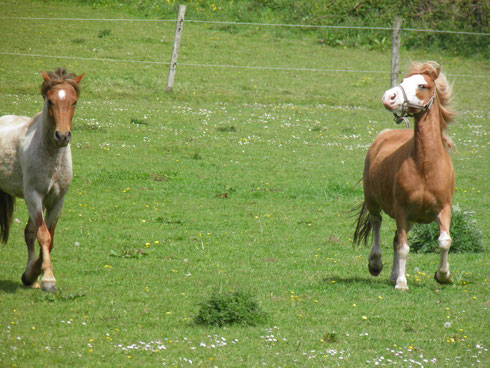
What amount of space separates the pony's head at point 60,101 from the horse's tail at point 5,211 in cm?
191

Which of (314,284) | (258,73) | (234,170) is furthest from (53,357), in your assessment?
(258,73)

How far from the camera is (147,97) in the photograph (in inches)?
894

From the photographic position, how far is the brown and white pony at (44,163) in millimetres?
8047

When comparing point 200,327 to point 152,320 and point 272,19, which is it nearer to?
point 152,320

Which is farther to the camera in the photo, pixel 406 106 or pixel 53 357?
pixel 406 106

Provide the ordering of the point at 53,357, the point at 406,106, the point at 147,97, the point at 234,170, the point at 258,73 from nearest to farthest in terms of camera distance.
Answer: the point at 53,357, the point at 406,106, the point at 234,170, the point at 147,97, the point at 258,73

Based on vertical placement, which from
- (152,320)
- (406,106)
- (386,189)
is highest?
(406,106)

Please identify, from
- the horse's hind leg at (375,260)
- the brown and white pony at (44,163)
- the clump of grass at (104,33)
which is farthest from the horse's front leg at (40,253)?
the clump of grass at (104,33)

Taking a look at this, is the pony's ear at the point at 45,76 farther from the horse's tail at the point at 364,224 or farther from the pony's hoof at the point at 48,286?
the horse's tail at the point at 364,224

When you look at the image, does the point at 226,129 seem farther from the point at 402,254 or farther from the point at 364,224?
the point at 402,254

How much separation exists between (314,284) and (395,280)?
1.17m

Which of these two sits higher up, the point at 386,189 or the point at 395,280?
the point at 386,189

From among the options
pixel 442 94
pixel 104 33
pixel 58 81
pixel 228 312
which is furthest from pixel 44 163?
pixel 104 33

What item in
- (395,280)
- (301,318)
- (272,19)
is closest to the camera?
(301,318)
